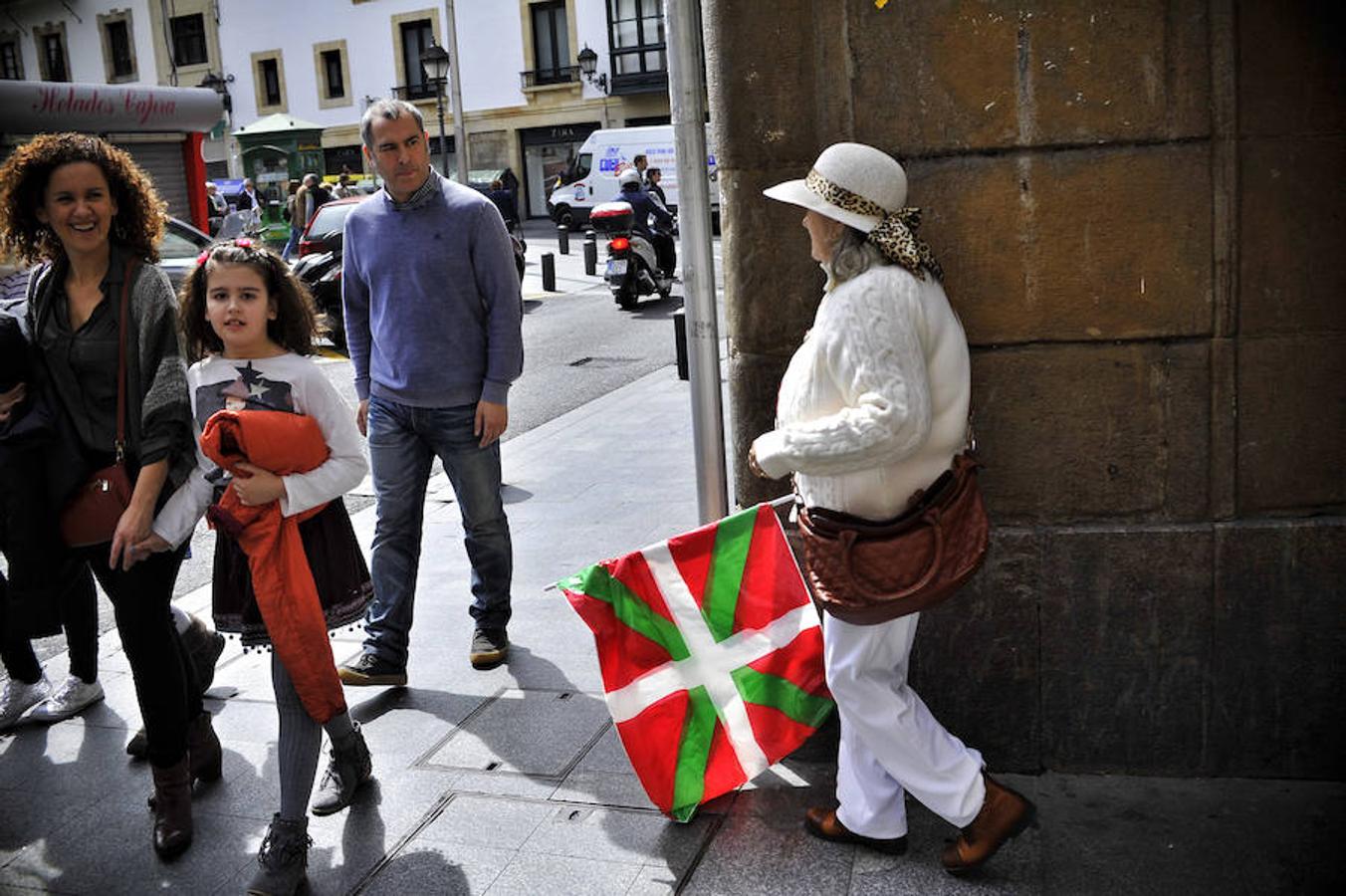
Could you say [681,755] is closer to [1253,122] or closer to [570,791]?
[570,791]

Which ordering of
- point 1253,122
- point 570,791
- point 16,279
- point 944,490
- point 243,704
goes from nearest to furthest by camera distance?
point 944,490 → point 1253,122 → point 570,791 → point 243,704 → point 16,279

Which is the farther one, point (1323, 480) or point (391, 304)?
point (391, 304)

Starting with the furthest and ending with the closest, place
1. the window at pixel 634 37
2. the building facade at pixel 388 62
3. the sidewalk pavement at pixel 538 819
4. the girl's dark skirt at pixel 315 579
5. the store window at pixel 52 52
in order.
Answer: the store window at pixel 52 52 < the building facade at pixel 388 62 < the window at pixel 634 37 < the girl's dark skirt at pixel 315 579 < the sidewalk pavement at pixel 538 819

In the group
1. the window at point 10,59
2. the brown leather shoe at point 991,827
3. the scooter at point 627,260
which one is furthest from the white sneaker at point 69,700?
the window at point 10,59

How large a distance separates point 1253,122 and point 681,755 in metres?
2.27

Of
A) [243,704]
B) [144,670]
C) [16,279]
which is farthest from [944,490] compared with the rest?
[16,279]

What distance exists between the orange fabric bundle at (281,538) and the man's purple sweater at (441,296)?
134 centimetres

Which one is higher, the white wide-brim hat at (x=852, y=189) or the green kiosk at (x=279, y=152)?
the green kiosk at (x=279, y=152)

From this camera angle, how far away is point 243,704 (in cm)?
494

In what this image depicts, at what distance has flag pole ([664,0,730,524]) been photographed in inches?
168

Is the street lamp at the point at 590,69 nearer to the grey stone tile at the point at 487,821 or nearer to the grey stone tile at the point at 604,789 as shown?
the grey stone tile at the point at 604,789

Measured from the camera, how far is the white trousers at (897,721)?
3.37 m

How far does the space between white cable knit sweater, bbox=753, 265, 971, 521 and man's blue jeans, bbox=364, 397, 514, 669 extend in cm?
202

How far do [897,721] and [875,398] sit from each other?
0.85 m
